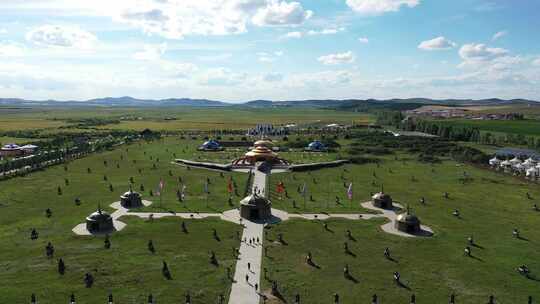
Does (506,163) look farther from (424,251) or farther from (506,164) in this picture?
(424,251)

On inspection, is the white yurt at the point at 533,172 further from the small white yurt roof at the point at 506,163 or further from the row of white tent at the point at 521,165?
the small white yurt roof at the point at 506,163

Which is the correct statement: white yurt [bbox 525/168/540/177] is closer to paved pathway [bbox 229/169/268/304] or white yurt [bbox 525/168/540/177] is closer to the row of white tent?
the row of white tent

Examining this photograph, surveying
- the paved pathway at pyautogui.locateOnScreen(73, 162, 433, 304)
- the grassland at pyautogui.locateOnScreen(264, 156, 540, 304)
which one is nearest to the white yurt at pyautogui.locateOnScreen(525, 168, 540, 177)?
the grassland at pyautogui.locateOnScreen(264, 156, 540, 304)

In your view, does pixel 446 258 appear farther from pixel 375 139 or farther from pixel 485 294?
pixel 375 139

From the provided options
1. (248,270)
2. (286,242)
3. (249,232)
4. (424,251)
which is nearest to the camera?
(248,270)

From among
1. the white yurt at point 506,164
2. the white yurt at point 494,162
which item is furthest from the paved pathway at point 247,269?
the white yurt at point 494,162

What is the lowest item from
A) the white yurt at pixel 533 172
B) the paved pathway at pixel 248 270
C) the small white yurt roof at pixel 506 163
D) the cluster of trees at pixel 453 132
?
the paved pathway at pixel 248 270

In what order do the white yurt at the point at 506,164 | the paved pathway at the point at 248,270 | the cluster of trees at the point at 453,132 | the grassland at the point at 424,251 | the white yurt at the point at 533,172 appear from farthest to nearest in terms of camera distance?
the cluster of trees at the point at 453,132 < the white yurt at the point at 506,164 < the white yurt at the point at 533,172 < the grassland at the point at 424,251 < the paved pathway at the point at 248,270

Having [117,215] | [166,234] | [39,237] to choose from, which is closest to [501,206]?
[166,234]

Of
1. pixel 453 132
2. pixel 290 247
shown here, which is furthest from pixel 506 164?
pixel 290 247
